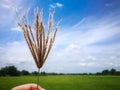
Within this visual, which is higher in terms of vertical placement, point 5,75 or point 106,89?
point 5,75

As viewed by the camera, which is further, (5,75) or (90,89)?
(5,75)

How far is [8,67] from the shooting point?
44.4 metres

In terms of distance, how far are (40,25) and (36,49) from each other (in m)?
0.18

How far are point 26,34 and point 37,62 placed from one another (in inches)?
9.6

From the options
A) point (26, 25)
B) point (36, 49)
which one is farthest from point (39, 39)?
point (26, 25)

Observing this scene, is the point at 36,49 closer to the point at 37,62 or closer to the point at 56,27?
the point at 37,62

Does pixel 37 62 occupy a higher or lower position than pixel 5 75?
lower

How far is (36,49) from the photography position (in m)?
1.57

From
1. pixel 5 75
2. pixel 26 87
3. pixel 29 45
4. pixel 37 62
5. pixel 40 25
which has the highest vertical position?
pixel 5 75

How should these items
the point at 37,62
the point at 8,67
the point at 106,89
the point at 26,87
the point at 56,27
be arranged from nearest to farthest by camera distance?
the point at 37,62
the point at 56,27
the point at 26,87
the point at 106,89
the point at 8,67

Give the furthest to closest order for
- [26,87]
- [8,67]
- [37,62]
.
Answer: [8,67]
[26,87]
[37,62]

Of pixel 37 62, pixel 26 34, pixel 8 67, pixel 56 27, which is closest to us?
pixel 37 62

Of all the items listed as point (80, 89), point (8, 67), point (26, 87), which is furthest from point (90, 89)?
point (8, 67)

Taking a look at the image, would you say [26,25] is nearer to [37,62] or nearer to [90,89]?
[37,62]
